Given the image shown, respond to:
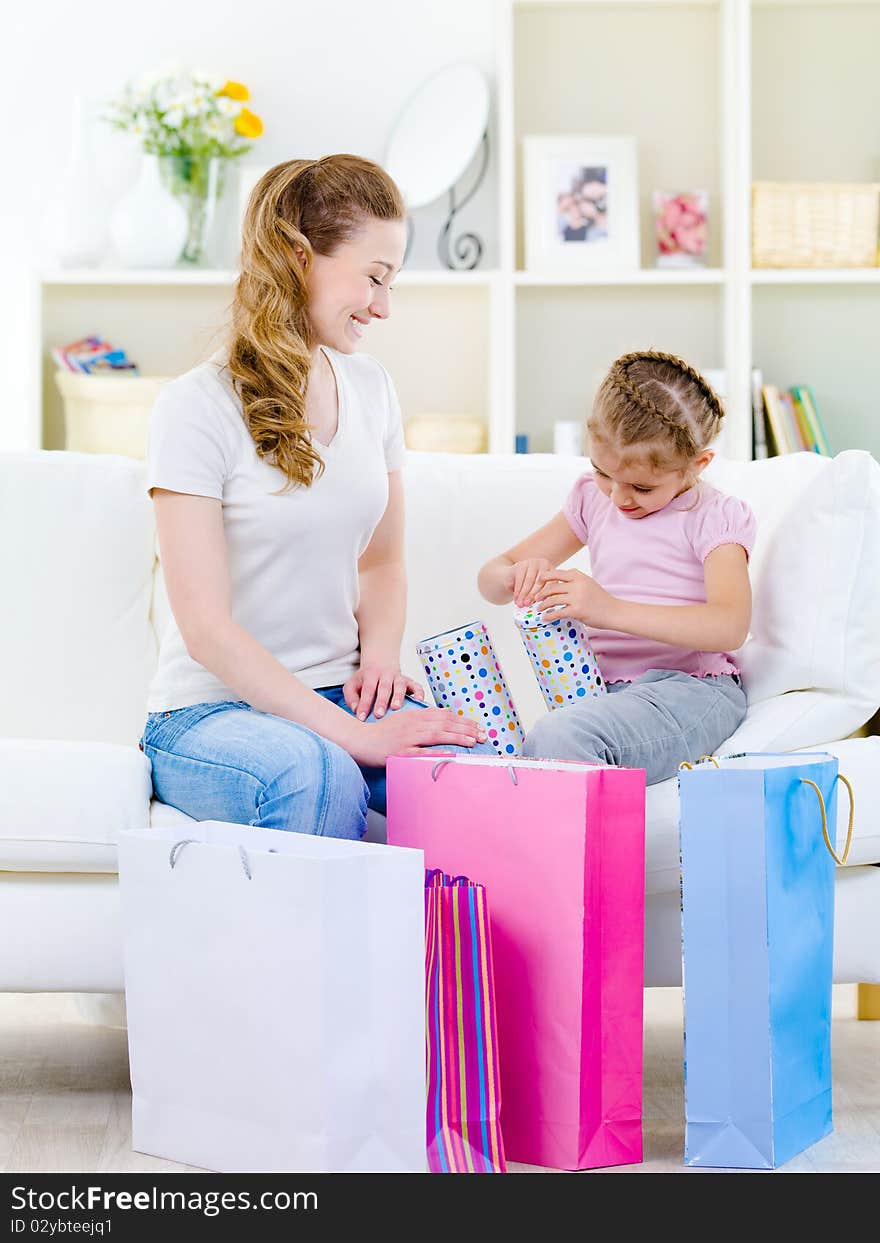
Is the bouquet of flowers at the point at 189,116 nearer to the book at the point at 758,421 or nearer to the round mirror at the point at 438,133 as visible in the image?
the round mirror at the point at 438,133

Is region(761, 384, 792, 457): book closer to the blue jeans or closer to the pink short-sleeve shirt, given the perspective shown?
the pink short-sleeve shirt

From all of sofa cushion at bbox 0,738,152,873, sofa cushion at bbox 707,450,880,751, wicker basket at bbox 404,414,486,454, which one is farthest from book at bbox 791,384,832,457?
sofa cushion at bbox 0,738,152,873

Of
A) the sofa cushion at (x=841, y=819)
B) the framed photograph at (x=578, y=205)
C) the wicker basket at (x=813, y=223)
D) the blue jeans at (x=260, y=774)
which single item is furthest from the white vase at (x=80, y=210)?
the sofa cushion at (x=841, y=819)

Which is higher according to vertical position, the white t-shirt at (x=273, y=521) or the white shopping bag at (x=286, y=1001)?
the white t-shirt at (x=273, y=521)

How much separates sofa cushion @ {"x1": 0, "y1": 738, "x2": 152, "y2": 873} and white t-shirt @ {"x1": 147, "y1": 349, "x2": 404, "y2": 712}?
0.51 feet

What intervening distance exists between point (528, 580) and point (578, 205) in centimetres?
169

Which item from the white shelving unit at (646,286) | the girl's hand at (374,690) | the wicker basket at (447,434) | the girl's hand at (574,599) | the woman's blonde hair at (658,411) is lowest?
the girl's hand at (374,690)

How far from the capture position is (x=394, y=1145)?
121 centimetres

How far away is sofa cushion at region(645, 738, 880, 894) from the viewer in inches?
58.6

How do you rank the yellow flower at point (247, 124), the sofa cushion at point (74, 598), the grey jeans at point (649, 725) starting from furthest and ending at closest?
the yellow flower at point (247, 124) < the sofa cushion at point (74, 598) < the grey jeans at point (649, 725)

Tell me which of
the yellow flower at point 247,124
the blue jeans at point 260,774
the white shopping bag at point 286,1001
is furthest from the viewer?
the yellow flower at point 247,124

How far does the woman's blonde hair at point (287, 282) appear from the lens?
1592mm
